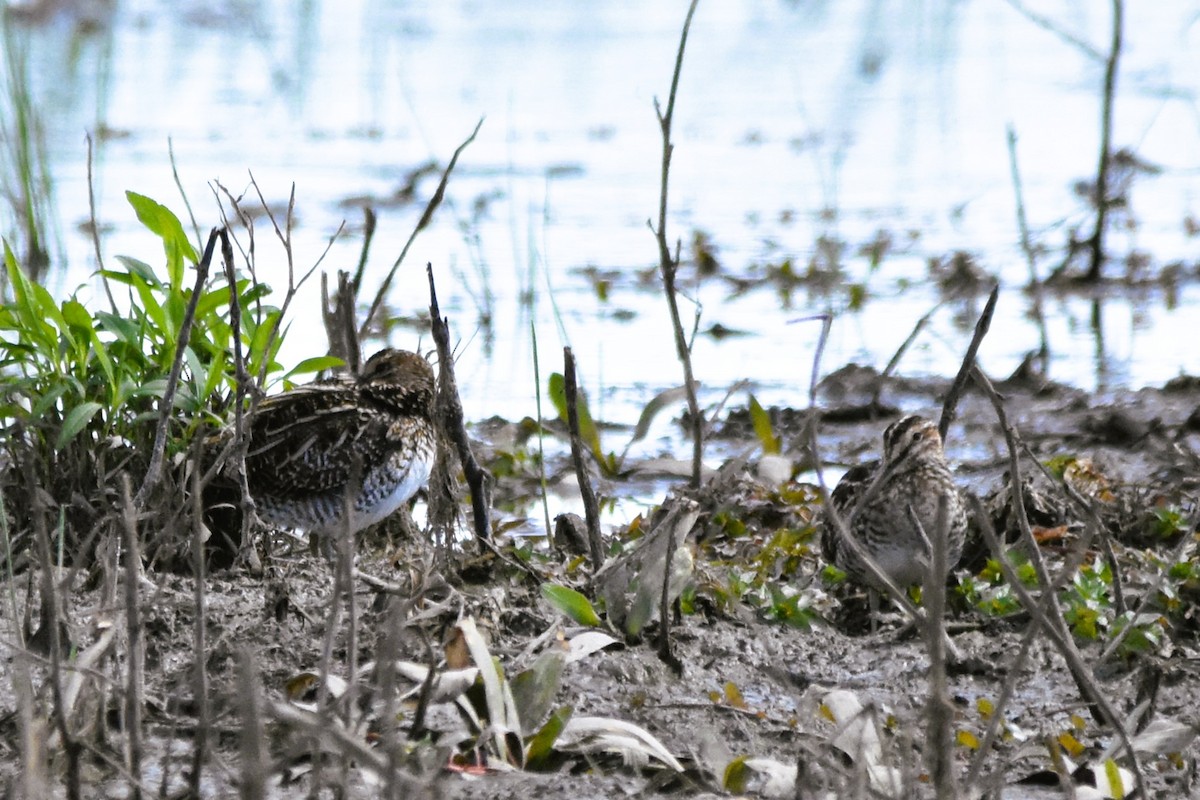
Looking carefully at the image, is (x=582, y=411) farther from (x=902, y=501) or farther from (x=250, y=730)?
(x=250, y=730)

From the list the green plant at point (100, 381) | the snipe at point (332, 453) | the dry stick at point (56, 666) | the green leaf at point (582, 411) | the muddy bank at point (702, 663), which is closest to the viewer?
the dry stick at point (56, 666)

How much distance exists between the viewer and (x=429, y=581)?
440 cm

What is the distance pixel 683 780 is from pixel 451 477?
2.44 meters

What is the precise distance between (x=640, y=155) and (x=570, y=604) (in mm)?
9763

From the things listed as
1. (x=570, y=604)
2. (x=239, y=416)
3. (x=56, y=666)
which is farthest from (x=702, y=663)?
(x=56, y=666)

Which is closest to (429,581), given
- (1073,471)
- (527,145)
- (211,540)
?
(211,540)

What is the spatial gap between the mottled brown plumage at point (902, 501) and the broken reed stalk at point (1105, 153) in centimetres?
482

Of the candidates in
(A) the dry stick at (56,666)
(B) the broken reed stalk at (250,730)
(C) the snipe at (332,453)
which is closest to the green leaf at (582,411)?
(C) the snipe at (332,453)

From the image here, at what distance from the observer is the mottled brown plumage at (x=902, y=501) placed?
6.20 m

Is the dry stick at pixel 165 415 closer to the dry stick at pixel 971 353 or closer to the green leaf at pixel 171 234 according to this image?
the green leaf at pixel 171 234

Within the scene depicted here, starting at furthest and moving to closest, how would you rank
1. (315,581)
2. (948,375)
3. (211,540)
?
(948,375), (211,540), (315,581)

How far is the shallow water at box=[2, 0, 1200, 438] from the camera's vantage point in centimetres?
1004

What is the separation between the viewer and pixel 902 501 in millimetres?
6305

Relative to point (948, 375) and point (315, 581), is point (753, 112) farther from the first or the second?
point (315, 581)
